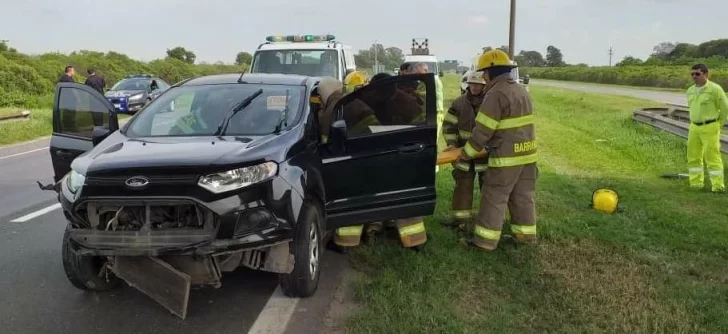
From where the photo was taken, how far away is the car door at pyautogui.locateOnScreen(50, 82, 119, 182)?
5.33 m

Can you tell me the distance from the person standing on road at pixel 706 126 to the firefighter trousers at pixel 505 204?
386 cm

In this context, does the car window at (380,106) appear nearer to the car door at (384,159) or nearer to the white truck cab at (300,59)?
the car door at (384,159)

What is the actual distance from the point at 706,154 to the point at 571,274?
187 inches

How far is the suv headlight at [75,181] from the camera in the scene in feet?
13.0

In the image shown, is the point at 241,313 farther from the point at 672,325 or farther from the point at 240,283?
the point at 672,325

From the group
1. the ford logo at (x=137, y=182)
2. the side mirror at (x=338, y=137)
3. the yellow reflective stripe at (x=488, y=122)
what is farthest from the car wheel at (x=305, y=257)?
the yellow reflective stripe at (x=488, y=122)

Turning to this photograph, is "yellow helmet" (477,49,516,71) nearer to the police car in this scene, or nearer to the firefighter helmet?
the firefighter helmet

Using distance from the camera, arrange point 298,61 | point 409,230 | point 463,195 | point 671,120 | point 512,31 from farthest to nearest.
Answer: point 512,31, point 671,120, point 298,61, point 463,195, point 409,230

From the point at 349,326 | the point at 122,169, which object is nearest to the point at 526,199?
the point at 349,326

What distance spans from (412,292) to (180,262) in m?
1.58

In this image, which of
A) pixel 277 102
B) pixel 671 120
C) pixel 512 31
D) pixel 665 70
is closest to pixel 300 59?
pixel 277 102

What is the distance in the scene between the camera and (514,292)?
4.30 meters

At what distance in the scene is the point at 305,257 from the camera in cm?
425

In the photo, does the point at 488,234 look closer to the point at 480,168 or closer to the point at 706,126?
the point at 480,168
